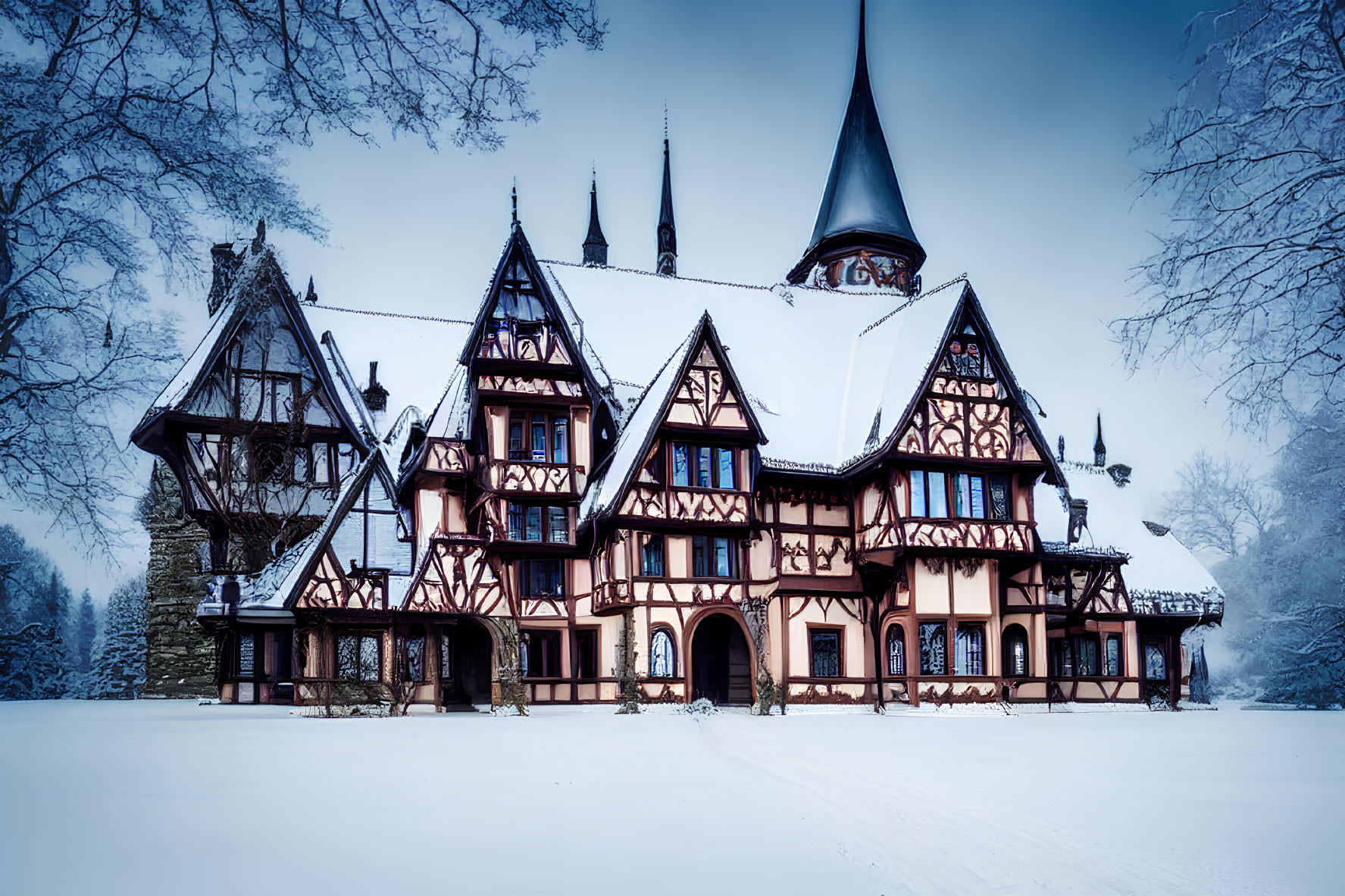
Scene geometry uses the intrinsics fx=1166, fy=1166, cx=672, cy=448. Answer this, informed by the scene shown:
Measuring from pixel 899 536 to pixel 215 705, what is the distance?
17.7 meters

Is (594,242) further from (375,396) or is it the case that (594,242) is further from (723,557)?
(723,557)

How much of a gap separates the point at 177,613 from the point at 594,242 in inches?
814

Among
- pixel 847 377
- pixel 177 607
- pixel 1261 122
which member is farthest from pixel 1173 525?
pixel 1261 122

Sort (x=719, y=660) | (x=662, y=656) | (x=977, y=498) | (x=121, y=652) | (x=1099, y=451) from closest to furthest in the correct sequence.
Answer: (x=662, y=656)
(x=977, y=498)
(x=719, y=660)
(x=1099, y=451)
(x=121, y=652)

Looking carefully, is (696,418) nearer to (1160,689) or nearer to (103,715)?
(103,715)

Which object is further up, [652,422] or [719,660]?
[652,422]

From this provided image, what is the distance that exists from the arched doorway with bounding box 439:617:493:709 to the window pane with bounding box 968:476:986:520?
42.2 ft

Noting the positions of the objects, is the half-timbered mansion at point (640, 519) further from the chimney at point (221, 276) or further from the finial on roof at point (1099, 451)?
the finial on roof at point (1099, 451)

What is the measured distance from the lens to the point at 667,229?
4678 centimetres

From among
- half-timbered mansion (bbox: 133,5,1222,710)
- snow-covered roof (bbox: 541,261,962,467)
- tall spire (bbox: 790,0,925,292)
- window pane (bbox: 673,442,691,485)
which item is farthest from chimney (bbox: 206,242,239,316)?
tall spire (bbox: 790,0,925,292)

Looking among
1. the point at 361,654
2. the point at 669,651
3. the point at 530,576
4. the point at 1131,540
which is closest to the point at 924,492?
the point at 669,651

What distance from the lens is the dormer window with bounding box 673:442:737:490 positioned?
2864 centimetres

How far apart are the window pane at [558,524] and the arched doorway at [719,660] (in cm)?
464

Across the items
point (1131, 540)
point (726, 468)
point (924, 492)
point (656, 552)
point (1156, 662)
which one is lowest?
point (1156, 662)
